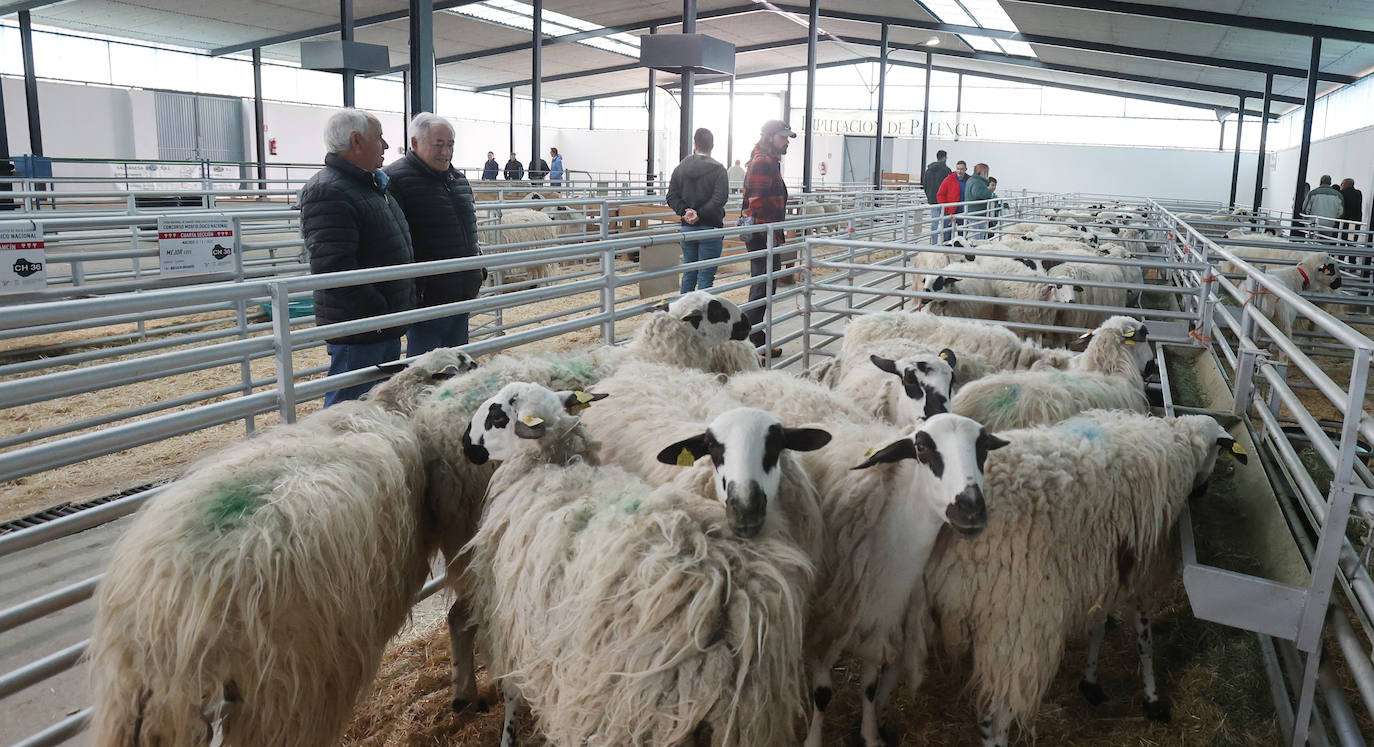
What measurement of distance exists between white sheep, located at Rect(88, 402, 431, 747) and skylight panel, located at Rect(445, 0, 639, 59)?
19606 mm

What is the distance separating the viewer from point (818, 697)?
294 cm

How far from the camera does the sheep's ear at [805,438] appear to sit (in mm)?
2627

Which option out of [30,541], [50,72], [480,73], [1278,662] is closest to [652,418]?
[30,541]

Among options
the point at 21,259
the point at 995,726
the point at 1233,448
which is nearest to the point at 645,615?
the point at 995,726

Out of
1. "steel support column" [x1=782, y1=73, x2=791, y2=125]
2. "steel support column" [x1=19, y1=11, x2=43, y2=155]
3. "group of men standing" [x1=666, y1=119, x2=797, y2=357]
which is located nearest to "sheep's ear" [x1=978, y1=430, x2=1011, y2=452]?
"group of men standing" [x1=666, y1=119, x2=797, y2=357]

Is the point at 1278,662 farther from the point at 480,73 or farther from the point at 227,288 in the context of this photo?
the point at 480,73

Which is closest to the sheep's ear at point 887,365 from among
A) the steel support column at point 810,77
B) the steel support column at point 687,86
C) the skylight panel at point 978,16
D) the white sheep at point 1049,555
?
the white sheep at point 1049,555

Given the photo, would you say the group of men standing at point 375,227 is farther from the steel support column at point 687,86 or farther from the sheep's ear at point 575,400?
the steel support column at point 687,86

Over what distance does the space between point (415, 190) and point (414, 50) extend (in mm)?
6877

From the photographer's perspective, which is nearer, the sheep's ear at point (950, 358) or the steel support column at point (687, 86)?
the sheep's ear at point (950, 358)

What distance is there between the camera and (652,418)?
124 inches

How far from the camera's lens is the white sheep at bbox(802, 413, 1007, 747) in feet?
9.04

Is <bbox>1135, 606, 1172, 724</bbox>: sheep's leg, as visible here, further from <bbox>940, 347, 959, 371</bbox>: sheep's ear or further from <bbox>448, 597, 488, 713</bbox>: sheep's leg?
<bbox>448, 597, 488, 713</bbox>: sheep's leg

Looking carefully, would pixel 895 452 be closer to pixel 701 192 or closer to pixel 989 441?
pixel 989 441
